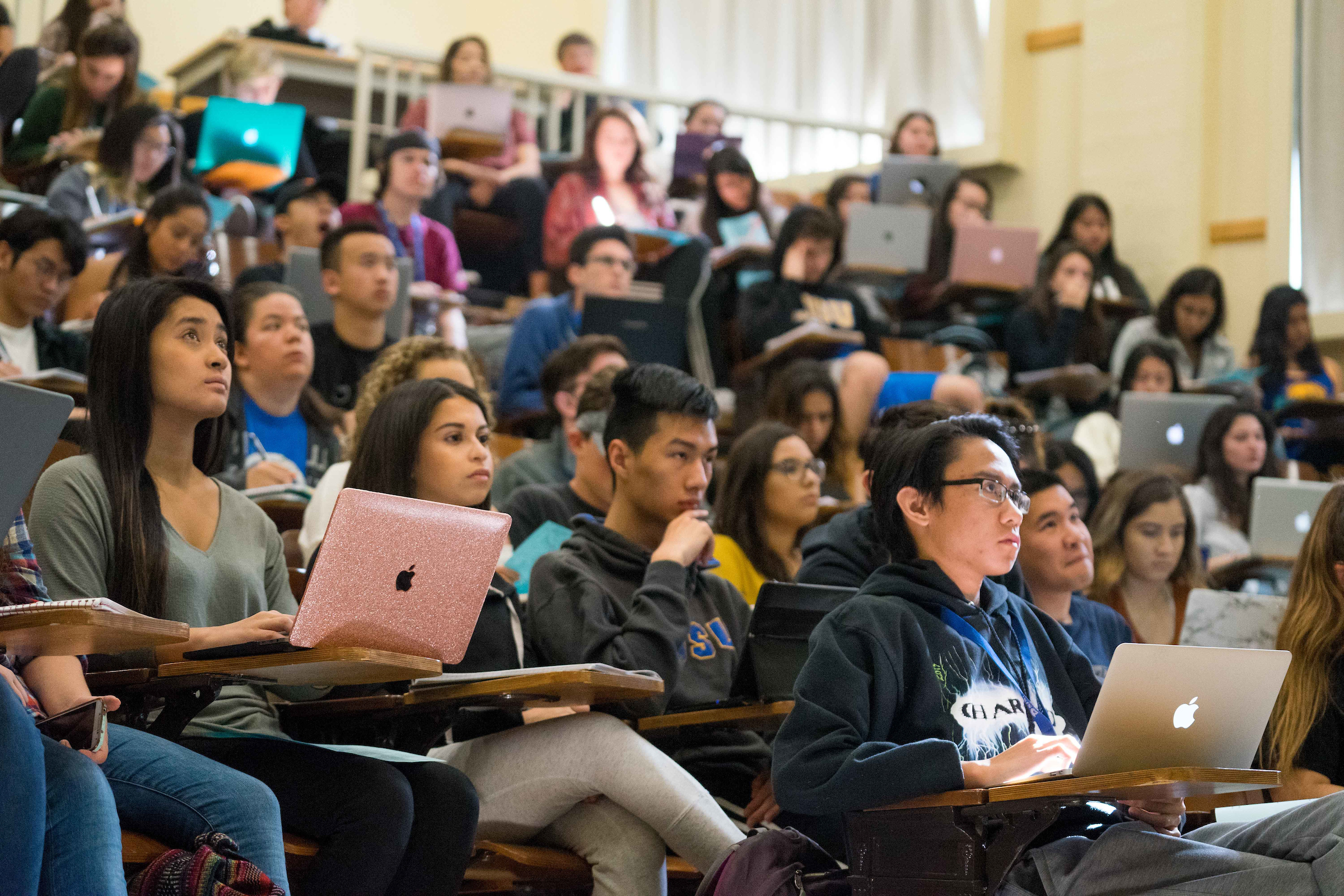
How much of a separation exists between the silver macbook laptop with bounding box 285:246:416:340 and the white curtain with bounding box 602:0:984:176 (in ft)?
16.3

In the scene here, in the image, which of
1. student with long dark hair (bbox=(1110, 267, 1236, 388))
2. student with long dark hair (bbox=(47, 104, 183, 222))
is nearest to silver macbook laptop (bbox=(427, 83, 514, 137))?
student with long dark hair (bbox=(47, 104, 183, 222))

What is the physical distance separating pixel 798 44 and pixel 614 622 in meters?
7.80

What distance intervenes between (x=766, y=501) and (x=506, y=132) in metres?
4.00

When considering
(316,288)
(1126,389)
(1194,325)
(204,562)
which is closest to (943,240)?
(1194,325)

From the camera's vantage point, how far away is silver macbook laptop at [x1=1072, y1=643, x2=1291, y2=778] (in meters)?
1.74

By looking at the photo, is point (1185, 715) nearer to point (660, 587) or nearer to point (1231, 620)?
point (660, 587)

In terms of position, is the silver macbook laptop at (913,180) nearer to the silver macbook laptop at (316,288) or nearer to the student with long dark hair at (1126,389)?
the student with long dark hair at (1126,389)

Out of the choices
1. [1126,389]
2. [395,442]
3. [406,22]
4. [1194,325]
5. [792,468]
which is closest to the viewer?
[395,442]

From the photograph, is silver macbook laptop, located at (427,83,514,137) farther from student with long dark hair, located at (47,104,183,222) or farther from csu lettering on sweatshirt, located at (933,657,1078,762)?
csu lettering on sweatshirt, located at (933,657,1078,762)

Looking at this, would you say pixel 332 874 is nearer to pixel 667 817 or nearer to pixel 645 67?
pixel 667 817

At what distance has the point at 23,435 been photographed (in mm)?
1567

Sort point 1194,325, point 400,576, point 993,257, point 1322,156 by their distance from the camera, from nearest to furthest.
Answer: point 400,576 → point 1194,325 → point 993,257 → point 1322,156

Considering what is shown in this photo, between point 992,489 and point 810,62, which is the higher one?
point 810,62

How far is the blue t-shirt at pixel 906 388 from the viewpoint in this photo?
445cm
